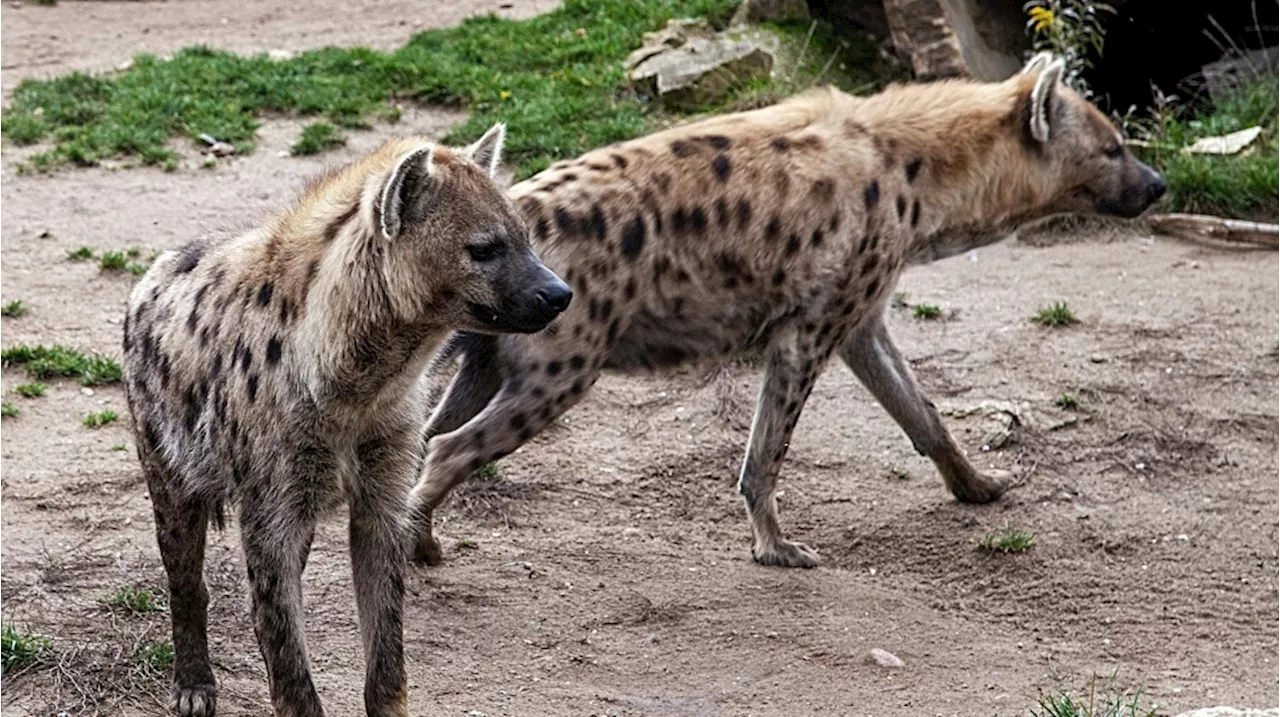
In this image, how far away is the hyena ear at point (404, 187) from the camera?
270 centimetres

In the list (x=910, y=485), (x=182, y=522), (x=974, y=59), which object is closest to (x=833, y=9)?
(x=974, y=59)

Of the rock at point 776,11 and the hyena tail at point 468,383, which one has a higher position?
the hyena tail at point 468,383

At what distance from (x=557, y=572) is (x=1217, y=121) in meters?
3.75

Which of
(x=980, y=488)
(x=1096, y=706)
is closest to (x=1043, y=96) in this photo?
(x=980, y=488)

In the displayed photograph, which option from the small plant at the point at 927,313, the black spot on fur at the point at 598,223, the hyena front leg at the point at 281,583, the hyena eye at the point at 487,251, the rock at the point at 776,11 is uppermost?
the hyena eye at the point at 487,251

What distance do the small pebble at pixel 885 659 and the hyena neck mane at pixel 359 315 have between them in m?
1.25

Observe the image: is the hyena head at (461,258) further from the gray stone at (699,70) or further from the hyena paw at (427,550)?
the gray stone at (699,70)

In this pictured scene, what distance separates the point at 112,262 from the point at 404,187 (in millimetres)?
2905

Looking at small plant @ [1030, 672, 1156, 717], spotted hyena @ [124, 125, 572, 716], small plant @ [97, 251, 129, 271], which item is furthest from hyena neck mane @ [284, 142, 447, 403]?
small plant @ [97, 251, 129, 271]

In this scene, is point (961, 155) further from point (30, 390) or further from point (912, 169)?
point (30, 390)

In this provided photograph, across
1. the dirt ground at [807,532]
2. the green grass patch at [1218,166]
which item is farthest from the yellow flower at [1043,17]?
the dirt ground at [807,532]

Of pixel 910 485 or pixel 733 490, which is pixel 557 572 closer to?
pixel 733 490

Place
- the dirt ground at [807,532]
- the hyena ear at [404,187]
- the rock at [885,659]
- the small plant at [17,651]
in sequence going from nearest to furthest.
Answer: the hyena ear at [404,187] → the small plant at [17,651] → the dirt ground at [807,532] → the rock at [885,659]

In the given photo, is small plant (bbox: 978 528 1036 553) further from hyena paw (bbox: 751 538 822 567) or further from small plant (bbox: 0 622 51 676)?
small plant (bbox: 0 622 51 676)
